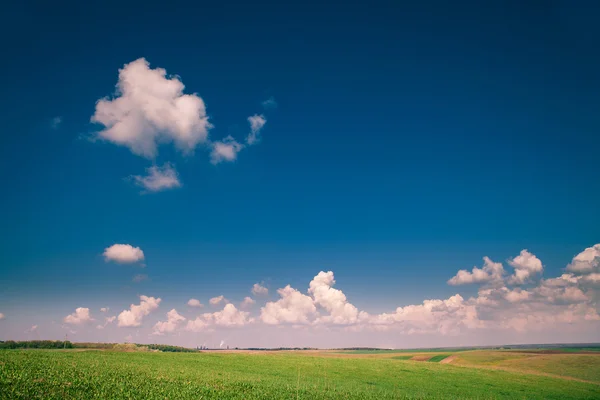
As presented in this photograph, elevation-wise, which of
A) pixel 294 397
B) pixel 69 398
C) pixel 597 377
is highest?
pixel 69 398

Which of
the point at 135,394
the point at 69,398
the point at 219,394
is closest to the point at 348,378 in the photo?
the point at 219,394

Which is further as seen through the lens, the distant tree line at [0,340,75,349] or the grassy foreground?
the distant tree line at [0,340,75,349]

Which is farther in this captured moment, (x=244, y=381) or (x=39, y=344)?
(x=39, y=344)

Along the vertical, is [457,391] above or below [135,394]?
below

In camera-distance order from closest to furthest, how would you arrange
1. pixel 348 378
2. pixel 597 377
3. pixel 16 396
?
pixel 16 396 < pixel 348 378 < pixel 597 377

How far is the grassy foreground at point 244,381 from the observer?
23781mm

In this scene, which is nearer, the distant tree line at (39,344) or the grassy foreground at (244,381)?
the grassy foreground at (244,381)

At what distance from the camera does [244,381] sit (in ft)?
122

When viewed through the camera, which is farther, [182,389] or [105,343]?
[105,343]

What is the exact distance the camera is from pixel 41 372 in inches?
1080

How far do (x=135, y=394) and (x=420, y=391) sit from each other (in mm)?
36050

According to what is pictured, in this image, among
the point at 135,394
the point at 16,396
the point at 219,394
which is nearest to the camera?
the point at 16,396

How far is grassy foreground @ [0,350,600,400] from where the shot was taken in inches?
936

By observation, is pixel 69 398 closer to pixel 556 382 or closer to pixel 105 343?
pixel 556 382
